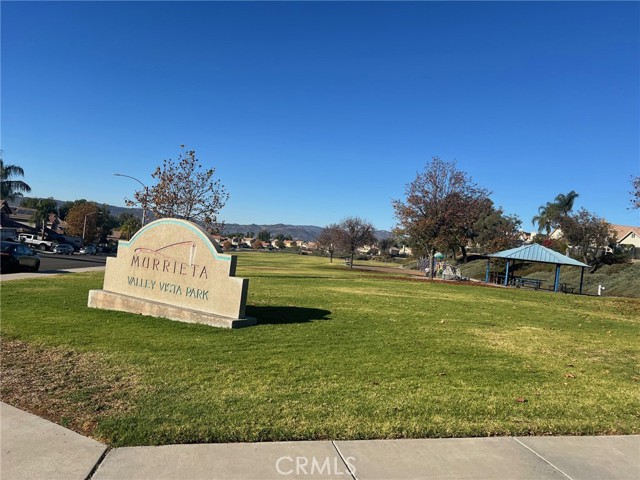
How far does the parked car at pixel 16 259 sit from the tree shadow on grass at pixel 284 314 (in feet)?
53.4

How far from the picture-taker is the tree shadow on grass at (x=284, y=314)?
1017 centimetres

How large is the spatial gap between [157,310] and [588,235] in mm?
52591

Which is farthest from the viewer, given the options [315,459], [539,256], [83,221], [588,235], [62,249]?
[83,221]

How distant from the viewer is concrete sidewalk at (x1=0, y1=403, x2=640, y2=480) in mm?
3533

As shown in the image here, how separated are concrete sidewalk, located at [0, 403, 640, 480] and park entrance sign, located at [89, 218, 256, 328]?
5.12m

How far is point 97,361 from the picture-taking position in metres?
6.32

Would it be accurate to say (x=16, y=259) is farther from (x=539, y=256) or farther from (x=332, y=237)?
(x=332, y=237)

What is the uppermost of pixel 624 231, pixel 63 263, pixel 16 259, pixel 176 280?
pixel 624 231

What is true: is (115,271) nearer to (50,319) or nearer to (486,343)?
(50,319)

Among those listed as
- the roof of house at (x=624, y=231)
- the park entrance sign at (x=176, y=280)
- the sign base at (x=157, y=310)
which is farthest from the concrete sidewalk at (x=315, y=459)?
the roof of house at (x=624, y=231)

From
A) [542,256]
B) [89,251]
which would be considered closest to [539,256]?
[542,256]

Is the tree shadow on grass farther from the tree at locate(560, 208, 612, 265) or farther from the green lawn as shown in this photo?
the tree at locate(560, 208, 612, 265)

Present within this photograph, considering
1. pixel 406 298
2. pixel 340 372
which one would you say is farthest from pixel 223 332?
pixel 406 298

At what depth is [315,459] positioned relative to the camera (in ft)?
12.4
